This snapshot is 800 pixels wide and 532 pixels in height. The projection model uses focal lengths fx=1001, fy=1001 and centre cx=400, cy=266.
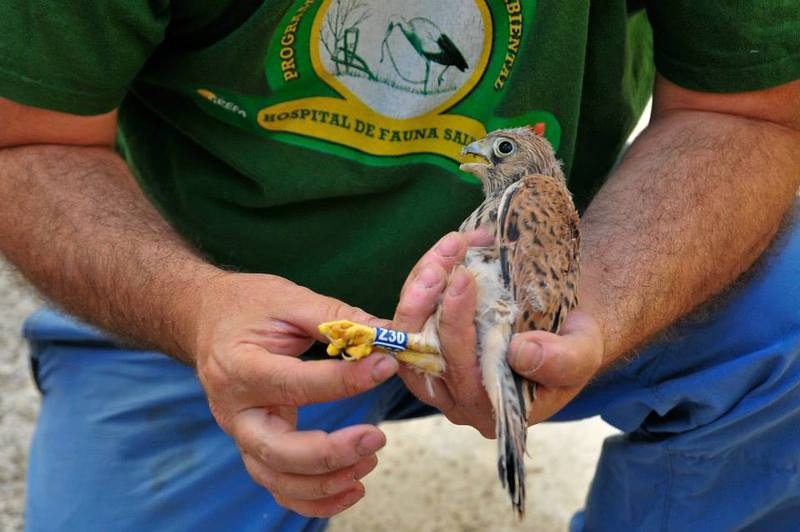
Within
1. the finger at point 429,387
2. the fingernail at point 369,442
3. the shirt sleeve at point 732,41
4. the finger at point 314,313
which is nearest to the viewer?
the fingernail at point 369,442

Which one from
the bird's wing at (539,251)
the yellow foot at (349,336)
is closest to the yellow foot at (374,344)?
the yellow foot at (349,336)

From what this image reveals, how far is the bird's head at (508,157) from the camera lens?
2.48 metres

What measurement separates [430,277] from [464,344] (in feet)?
0.52

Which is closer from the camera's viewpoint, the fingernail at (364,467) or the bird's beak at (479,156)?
the fingernail at (364,467)

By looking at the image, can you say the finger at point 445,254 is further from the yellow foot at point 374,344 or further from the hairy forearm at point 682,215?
the hairy forearm at point 682,215

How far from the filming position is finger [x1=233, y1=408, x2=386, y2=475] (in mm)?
1953

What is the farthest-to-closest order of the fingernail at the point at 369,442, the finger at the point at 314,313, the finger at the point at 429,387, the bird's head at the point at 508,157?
the bird's head at the point at 508,157, the finger at the point at 429,387, the finger at the point at 314,313, the fingernail at the point at 369,442

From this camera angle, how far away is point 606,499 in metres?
3.24

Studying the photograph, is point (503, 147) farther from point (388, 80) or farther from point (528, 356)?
point (528, 356)

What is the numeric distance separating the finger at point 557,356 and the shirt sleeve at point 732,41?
1168mm

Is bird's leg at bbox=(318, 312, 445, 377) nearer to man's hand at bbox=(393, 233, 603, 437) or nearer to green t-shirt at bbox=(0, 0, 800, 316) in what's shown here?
man's hand at bbox=(393, 233, 603, 437)

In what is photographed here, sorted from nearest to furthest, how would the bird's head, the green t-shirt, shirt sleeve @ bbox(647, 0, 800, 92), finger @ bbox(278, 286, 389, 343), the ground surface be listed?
finger @ bbox(278, 286, 389, 343)
the bird's head
the green t-shirt
shirt sleeve @ bbox(647, 0, 800, 92)
the ground surface

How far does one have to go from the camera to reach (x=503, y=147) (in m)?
2.49

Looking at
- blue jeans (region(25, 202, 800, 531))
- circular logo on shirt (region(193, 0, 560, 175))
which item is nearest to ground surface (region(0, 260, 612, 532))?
blue jeans (region(25, 202, 800, 531))
